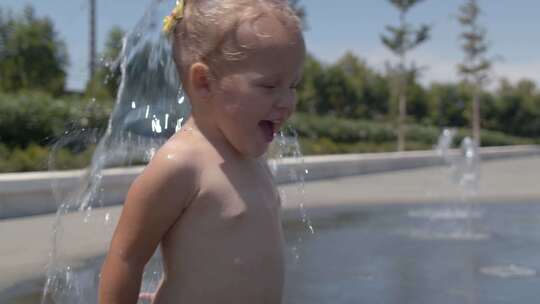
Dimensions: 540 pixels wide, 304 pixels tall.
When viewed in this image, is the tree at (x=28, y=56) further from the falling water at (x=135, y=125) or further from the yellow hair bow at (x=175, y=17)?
the yellow hair bow at (x=175, y=17)

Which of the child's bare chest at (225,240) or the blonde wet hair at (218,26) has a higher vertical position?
the blonde wet hair at (218,26)

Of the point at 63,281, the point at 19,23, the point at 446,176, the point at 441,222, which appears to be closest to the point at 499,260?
the point at 441,222

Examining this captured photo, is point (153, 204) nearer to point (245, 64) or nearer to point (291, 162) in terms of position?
point (245, 64)

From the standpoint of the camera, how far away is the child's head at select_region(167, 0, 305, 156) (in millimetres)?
1388

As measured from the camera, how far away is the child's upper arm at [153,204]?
135cm

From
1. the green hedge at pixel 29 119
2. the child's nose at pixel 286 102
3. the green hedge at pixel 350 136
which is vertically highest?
the child's nose at pixel 286 102

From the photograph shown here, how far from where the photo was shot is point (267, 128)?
1.43 meters

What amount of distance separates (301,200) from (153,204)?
3833 mm

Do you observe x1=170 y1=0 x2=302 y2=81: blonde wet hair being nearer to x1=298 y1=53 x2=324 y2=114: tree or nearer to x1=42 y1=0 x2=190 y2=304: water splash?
x1=42 y1=0 x2=190 y2=304: water splash

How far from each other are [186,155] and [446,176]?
13.6m

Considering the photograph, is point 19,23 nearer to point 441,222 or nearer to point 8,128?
point 8,128

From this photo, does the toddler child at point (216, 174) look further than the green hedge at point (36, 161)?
No

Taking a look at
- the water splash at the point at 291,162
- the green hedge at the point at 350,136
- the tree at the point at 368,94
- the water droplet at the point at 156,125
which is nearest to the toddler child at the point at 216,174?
the water splash at the point at 291,162

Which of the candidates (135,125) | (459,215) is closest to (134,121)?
(135,125)
